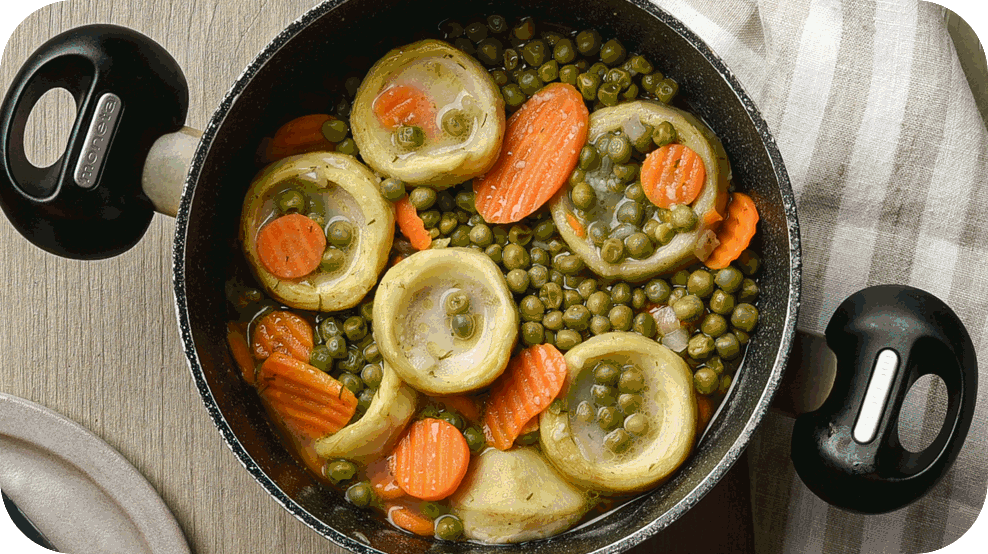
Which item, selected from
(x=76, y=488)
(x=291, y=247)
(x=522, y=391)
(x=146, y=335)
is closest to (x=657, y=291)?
(x=522, y=391)

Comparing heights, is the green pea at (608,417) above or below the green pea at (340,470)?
below

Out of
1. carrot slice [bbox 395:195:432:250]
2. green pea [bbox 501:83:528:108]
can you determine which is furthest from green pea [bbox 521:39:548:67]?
carrot slice [bbox 395:195:432:250]

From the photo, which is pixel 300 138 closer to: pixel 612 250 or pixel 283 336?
pixel 283 336

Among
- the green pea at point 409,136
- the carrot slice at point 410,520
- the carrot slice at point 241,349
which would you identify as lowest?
the carrot slice at point 410,520

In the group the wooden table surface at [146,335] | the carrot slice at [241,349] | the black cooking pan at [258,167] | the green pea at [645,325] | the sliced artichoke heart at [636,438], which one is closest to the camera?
the black cooking pan at [258,167]

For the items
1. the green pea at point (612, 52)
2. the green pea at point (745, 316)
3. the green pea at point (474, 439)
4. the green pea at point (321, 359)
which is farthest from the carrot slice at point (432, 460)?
the green pea at point (612, 52)

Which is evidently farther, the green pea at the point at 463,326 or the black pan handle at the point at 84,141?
the green pea at the point at 463,326

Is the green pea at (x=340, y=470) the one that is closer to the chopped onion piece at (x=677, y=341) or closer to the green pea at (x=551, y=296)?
the green pea at (x=551, y=296)

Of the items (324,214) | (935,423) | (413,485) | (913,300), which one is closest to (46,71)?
(324,214)

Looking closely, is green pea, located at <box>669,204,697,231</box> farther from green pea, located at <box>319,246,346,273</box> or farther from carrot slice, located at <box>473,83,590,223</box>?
green pea, located at <box>319,246,346,273</box>
